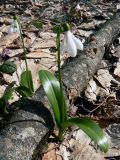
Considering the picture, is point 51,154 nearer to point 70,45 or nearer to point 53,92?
point 53,92

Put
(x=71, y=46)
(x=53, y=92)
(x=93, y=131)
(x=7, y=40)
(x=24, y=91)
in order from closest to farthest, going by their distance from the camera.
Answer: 1. (x=71, y=46)
2. (x=93, y=131)
3. (x=53, y=92)
4. (x=24, y=91)
5. (x=7, y=40)

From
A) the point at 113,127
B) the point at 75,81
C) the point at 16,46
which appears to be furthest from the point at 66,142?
the point at 16,46

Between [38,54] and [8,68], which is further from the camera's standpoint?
[38,54]

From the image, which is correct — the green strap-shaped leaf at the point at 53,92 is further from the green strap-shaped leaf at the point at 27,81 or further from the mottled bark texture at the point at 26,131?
the green strap-shaped leaf at the point at 27,81

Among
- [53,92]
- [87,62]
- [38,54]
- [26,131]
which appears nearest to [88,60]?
[87,62]

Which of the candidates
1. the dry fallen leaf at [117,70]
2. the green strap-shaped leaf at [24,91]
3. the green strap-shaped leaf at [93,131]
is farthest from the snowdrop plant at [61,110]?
the dry fallen leaf at [117,70]

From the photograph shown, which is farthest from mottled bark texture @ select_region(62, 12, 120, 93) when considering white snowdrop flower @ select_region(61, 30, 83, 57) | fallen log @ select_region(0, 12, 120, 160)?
white snowdrop flower @ select_region(61, 30, 83, 57)

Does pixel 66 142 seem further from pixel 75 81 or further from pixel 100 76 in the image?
pixel 100 76
